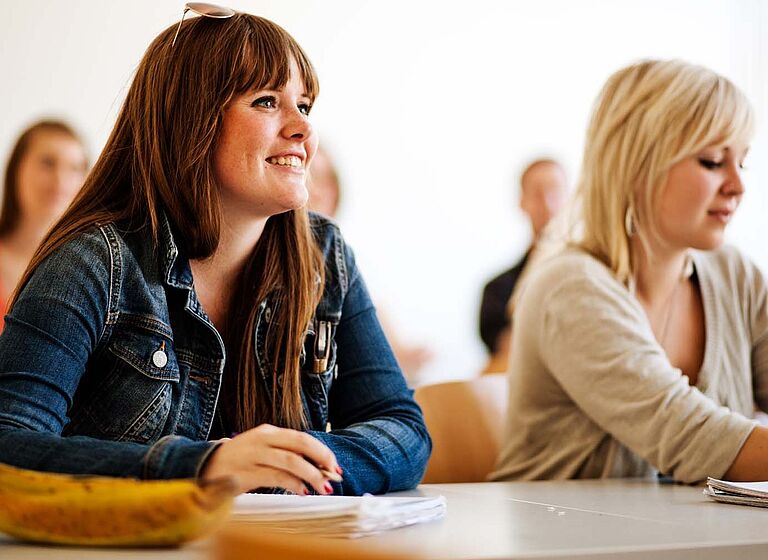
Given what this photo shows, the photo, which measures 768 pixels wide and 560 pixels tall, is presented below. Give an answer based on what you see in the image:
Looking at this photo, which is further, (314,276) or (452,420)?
(452,420)

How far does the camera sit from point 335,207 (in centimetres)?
422

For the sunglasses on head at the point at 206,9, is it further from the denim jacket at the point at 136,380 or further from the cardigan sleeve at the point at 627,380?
the cardigan sleeve at the point at 627,380

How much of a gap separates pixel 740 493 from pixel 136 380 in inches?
31.3

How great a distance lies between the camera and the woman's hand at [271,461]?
1063 millimetres

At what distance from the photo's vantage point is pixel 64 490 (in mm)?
845

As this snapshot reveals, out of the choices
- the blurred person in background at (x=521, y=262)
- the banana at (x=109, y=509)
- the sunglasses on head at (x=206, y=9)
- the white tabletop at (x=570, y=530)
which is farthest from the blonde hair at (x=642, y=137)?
the blurred person in background at (x=521, y=262)

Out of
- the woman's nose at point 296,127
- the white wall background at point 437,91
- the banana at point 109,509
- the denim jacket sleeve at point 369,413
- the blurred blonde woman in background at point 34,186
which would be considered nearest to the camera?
the banana at point 109,509

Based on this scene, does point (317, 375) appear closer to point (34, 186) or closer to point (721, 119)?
point (721, 119)

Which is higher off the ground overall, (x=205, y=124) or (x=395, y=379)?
(x=205, y=124)

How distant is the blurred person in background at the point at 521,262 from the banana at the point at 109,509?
12.0ft

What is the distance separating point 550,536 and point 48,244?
0.80 m

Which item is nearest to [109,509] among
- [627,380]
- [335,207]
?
[627,380]

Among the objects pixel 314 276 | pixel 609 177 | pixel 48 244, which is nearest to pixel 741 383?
pixel 609 177

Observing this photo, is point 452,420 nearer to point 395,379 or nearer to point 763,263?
point 395,379
